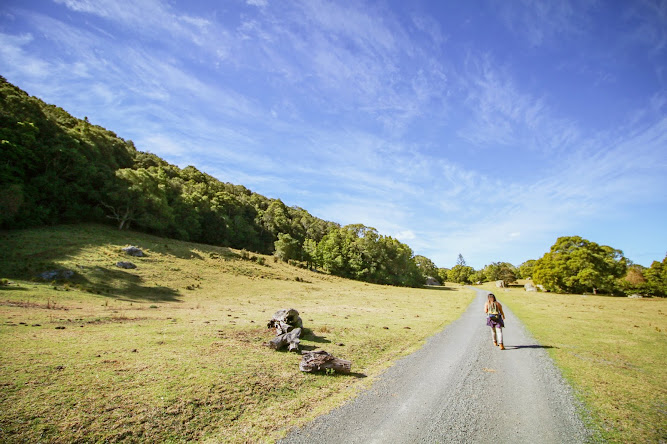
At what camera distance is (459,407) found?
7.37 meters

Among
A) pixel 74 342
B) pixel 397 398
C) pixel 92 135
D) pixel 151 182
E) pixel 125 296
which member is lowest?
pixel 125 296

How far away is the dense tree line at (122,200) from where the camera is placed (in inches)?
1515

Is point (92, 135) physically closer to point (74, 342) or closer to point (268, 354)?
point (74, 342)

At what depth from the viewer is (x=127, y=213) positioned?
5084 cm

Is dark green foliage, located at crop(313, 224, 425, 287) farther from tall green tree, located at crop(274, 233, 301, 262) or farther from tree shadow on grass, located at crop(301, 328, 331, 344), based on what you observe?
tree shadow on grass, located at crop(301, 328, 331, 344)

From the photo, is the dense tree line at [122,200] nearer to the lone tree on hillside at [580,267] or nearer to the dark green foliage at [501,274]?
the lone tree on hillside at [580,267]

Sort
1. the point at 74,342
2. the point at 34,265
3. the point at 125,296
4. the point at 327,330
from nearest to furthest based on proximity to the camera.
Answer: the point at 74,342 → the point at 327,330 → the point at 125,296 → the point at 34,265

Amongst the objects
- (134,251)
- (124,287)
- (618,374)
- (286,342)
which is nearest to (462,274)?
(134,251)

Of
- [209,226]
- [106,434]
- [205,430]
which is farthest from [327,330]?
[209,226]

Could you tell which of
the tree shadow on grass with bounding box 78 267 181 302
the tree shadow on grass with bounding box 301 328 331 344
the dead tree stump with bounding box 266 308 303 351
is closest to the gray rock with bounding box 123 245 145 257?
the tree shadow on grass with bounding box 78 267 181 302

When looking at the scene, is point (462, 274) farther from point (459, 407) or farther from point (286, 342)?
point (459, 407)

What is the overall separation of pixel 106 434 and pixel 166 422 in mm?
1073

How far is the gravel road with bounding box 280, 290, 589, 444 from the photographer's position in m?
6.04

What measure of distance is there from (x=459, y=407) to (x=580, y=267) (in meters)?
78.7
